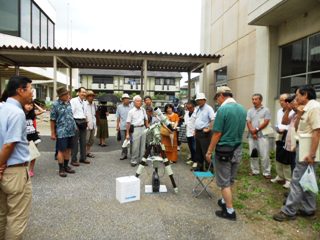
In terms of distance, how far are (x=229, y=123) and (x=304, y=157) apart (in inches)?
43.0

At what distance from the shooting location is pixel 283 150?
211 inches

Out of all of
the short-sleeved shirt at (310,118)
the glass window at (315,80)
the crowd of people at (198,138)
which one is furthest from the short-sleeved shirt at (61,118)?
the glass window at (315,80)

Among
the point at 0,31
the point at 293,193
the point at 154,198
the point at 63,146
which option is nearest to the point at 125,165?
the point at 63,146

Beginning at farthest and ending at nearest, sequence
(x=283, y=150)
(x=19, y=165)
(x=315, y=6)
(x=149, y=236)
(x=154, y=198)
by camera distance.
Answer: (x=315, y=6) < (x=283, y=150) < (x=154, y=198) < (x=149, y=236) < (x=19, y=165)

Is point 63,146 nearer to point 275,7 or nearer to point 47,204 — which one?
point 47,204

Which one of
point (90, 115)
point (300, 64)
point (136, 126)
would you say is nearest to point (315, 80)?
point (300, 64)

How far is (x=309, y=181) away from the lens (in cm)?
383

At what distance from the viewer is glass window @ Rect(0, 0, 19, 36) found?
17.4 meters

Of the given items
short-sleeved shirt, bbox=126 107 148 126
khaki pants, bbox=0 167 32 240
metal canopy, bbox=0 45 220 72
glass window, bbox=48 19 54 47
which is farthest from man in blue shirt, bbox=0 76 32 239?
glass window, bbox=48 19 54 47

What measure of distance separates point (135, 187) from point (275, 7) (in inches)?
222

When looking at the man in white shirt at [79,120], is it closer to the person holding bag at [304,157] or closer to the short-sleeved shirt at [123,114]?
the short-sleeved shirt at [123,114]

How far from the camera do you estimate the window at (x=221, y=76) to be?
12188mm

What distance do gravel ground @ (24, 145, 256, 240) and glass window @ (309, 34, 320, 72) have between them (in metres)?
→ 4.32

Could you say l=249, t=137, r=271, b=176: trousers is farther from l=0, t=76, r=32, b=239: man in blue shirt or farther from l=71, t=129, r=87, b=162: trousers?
l=0, t=76, r=32, b=239: man in blue shirt
